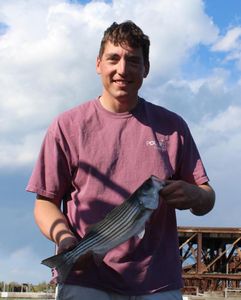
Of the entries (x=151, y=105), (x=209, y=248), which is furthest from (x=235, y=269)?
(x=151, y=105)

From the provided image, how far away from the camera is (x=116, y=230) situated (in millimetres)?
3686

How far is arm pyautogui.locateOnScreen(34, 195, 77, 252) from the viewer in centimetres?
385

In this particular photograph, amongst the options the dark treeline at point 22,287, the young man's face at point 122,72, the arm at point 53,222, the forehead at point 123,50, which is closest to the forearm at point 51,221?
the arm at point 53,222

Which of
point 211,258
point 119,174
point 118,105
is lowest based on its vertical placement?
point 119,174

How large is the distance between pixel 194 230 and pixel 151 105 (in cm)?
2188

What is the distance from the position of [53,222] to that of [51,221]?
Result: 0.07 ft

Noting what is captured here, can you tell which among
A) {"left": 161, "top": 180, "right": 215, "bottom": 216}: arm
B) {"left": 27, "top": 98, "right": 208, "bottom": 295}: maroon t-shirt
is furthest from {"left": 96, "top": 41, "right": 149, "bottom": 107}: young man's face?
{"left": 161, "top": 180, "right": 215, "bottom": 216}: arm

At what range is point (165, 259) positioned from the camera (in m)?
4.06

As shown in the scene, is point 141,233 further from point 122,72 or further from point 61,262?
point 122,72

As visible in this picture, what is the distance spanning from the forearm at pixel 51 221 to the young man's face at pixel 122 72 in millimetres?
716

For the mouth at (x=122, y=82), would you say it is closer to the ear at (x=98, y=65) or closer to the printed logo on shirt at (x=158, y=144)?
the ear at (x=98, y=65)

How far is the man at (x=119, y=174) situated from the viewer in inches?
154

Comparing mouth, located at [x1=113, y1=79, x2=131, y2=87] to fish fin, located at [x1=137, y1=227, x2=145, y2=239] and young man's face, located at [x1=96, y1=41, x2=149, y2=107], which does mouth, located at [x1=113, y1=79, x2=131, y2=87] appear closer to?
young man's face, located at [x1=96, y1=41, x2=149, y2=107]

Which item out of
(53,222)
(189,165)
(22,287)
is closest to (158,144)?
(189,165)
